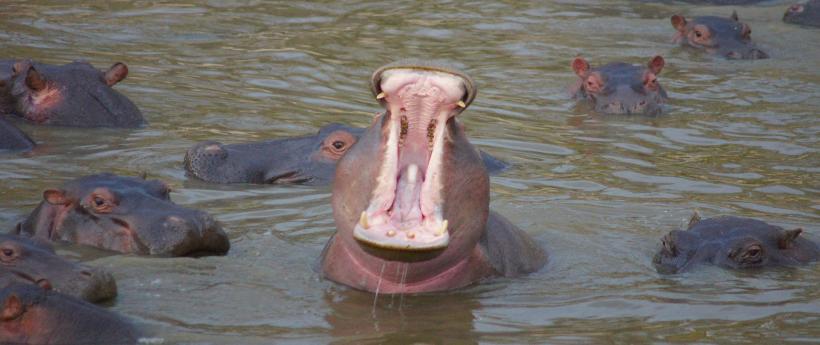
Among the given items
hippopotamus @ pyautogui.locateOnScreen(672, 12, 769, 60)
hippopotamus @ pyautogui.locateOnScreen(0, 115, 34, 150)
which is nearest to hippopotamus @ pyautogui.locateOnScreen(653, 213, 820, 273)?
hippopotamus @ pyautogui.locateOnScreen(0, 115, 34, 150)

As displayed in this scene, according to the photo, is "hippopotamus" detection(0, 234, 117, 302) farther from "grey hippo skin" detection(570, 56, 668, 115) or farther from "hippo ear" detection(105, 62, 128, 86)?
"grey hippo skin" detection(570, 56, 668, 115)

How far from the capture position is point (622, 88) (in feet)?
38.0

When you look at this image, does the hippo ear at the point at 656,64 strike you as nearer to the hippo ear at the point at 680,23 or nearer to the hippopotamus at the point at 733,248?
the hippo ear at the point at 680,23

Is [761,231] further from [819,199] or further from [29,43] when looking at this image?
[29,43]

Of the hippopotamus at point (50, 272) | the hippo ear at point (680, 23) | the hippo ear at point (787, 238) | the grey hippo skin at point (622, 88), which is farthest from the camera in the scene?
the hippo ear at point (680, 23)

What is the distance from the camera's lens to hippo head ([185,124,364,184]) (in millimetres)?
8664

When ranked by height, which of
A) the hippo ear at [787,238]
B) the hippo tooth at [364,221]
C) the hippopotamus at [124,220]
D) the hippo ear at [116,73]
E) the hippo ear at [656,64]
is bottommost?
the hippo ear at [656,64]

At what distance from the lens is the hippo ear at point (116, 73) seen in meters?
9.87

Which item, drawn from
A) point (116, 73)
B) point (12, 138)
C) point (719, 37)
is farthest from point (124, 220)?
point (719, 37)

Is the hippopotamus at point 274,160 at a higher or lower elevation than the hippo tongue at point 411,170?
lower

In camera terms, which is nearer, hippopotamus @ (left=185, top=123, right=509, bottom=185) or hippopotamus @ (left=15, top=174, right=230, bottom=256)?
hippopotamus @ (left=15, top=174, right=230, bottom=256)

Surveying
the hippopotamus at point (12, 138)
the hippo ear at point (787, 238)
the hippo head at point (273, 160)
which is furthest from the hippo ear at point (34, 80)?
the hippo ear at point (787, 238)

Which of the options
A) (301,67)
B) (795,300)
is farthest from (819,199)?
(301,67)

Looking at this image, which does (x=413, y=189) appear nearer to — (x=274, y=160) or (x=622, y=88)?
(x=274, y=160)
